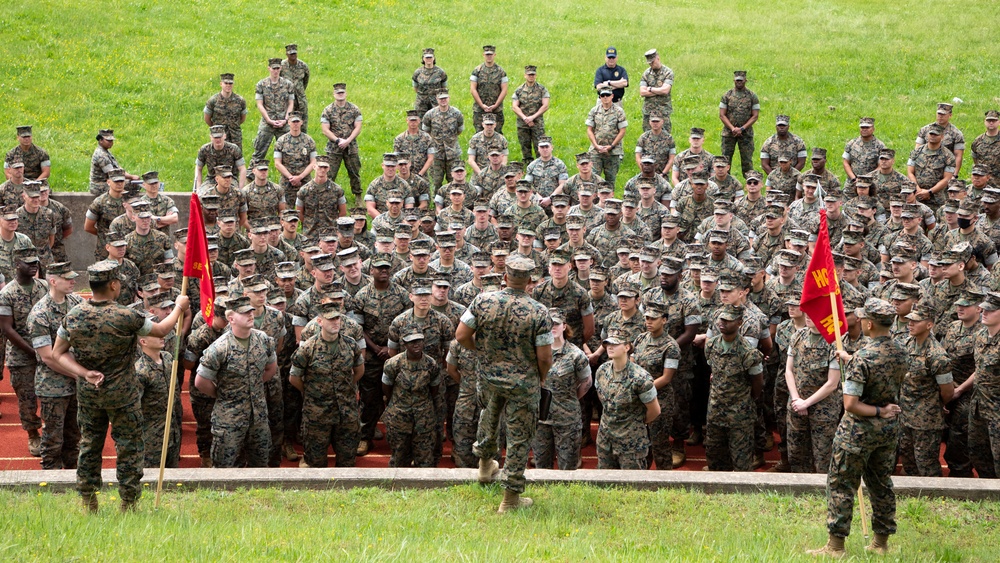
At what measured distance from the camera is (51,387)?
11461 mm

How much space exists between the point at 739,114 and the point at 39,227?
12.3 meters

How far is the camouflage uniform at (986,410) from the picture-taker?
11.1 m

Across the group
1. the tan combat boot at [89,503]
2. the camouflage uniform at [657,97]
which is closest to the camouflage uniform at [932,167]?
the camouflage uniform at [657,97]

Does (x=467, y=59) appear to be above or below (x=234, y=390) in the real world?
above

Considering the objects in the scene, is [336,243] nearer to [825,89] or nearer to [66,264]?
[66,264]

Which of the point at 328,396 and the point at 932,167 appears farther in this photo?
the point at 932,167

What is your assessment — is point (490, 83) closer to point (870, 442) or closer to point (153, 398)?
point (153, 398)

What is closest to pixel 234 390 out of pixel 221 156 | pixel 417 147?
pixel 221 156

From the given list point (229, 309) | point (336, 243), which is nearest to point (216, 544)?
point (229, 309)

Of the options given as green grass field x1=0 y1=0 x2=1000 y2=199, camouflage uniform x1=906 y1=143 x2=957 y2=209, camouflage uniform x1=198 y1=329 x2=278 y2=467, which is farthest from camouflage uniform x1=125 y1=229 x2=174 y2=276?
camouflage uniform x1=906 y1=143 x2=957 y2=209

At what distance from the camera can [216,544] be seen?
812 cm

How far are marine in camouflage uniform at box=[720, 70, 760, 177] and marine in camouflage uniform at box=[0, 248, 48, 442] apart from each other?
12.8m

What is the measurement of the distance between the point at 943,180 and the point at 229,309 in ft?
41.1

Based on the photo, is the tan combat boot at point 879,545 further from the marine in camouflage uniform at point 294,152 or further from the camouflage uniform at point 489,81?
the camouflage uniform at point 489,81
